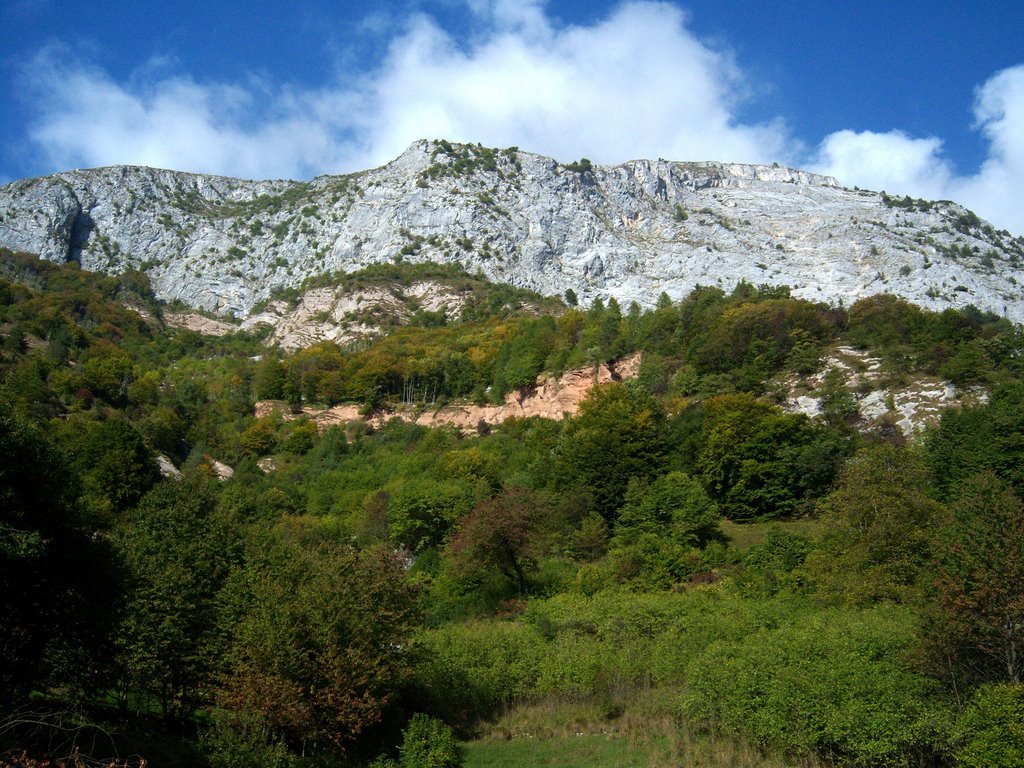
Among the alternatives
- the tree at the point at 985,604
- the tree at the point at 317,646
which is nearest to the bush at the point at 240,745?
the tree at the point at 317,646

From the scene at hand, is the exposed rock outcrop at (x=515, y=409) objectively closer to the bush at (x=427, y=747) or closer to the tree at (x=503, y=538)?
the tree at (x=503, y=538)

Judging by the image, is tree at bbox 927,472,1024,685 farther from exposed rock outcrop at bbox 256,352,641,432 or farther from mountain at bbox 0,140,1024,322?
mountain at bbox 0,140,1024,322

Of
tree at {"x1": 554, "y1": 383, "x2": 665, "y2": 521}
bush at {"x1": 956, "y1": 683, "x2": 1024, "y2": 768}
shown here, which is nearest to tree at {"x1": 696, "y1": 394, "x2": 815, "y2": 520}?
tree at {"x1": 554, "y1": 383, "x2": 665, "y2": 521}

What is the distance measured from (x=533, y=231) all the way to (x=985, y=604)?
334 ft

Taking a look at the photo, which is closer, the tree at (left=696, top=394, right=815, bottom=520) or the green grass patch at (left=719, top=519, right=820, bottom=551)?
the green grass patch at (left=719, top=519, right=820, bottom=551)

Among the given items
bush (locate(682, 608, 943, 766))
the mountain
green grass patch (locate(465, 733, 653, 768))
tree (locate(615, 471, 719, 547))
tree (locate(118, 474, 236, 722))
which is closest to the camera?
bush (locate(682, 608, 943, 766))

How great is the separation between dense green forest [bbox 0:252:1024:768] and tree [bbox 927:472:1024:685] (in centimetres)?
6

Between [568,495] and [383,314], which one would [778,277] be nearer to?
[383,314]

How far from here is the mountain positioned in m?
104

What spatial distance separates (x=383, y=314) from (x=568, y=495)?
186 feet

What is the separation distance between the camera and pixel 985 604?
15500 mm

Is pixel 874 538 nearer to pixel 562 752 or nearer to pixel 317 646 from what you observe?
pixel 562 752

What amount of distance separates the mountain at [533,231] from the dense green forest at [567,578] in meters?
50.8

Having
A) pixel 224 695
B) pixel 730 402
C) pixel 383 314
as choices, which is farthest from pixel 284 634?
pixel 383 314
